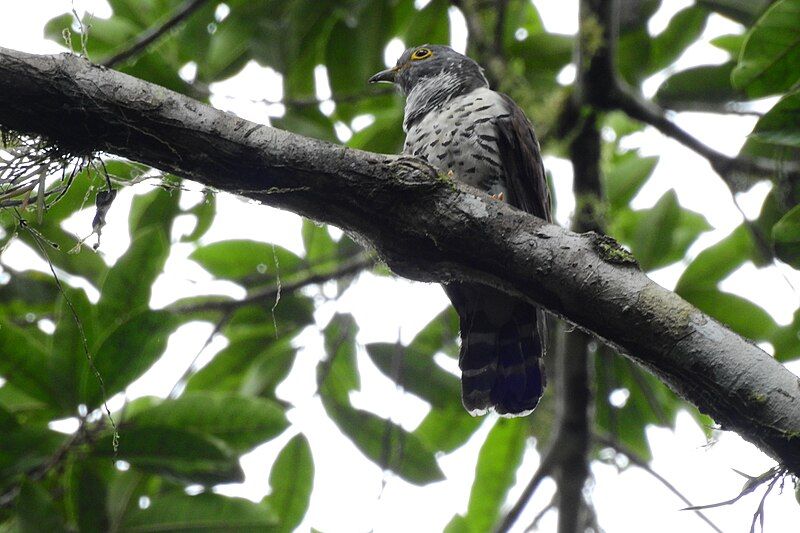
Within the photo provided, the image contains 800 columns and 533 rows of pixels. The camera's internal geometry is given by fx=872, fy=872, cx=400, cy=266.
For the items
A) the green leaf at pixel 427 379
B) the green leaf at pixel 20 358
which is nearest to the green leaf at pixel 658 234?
the green leaf at pixel 427 379

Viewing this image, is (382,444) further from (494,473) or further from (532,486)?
(494,473)

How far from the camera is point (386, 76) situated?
15.5ft

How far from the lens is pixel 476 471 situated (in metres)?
4.66

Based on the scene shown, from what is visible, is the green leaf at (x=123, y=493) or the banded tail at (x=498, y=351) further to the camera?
the green leaf at (x=123, y=493)

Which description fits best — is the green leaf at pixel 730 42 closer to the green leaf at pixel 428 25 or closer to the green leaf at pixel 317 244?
the green leaf at pixel 428 25

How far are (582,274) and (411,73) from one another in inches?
110

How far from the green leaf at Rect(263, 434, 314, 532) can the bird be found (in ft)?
3.24

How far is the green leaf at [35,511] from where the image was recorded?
3.10 meters

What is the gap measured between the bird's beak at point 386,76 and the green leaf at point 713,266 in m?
1.85

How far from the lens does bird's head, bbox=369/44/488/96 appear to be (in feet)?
14.8

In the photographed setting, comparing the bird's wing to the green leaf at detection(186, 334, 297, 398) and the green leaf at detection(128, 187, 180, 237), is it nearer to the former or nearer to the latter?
the green leaf at detection(186, 334, 297, 398)

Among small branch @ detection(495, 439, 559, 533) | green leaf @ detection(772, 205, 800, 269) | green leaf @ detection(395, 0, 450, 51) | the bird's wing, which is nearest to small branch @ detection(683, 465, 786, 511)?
green leaf @ detection(772, 205, 800, 269)

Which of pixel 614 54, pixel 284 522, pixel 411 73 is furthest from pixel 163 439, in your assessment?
pixel 614 54

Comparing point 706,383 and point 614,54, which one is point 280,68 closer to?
point 614,54
